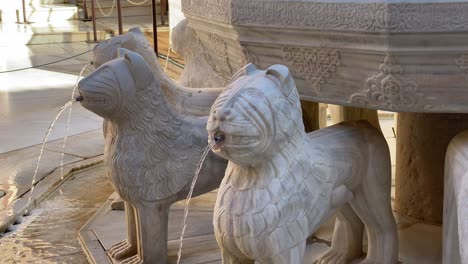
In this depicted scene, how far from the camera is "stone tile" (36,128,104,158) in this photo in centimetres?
589

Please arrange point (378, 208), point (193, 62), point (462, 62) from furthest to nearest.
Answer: point (193, 62), point (378, 208), point (462, 62)

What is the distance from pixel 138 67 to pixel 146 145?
0.36 metres

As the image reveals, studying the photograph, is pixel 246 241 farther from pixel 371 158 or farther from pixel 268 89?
pixel 371 158

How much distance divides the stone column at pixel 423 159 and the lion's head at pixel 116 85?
1.40m

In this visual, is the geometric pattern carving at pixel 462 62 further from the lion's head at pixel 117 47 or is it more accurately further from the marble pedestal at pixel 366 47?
the lion's head at pixel 117 47

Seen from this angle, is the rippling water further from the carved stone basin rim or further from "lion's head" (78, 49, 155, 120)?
the carved stone basin rim

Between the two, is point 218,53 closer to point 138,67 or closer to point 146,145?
point 138,67

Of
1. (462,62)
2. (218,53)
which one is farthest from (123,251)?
(462,62)

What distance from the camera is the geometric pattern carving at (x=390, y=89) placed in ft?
8.59

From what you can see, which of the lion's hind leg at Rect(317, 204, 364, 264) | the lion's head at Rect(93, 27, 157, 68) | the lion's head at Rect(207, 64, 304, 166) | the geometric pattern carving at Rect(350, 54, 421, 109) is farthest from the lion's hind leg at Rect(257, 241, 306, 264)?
the lion's head at Rect(93, 27, 157, 68)

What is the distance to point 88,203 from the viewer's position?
481 cm

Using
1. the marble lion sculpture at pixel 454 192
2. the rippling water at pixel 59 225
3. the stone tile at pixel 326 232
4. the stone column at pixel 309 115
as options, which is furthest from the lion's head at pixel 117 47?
the marble lion sculpture at pixel 454 192

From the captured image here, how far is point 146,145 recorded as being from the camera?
133 inches

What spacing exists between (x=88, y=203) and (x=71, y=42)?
7.59 meters
